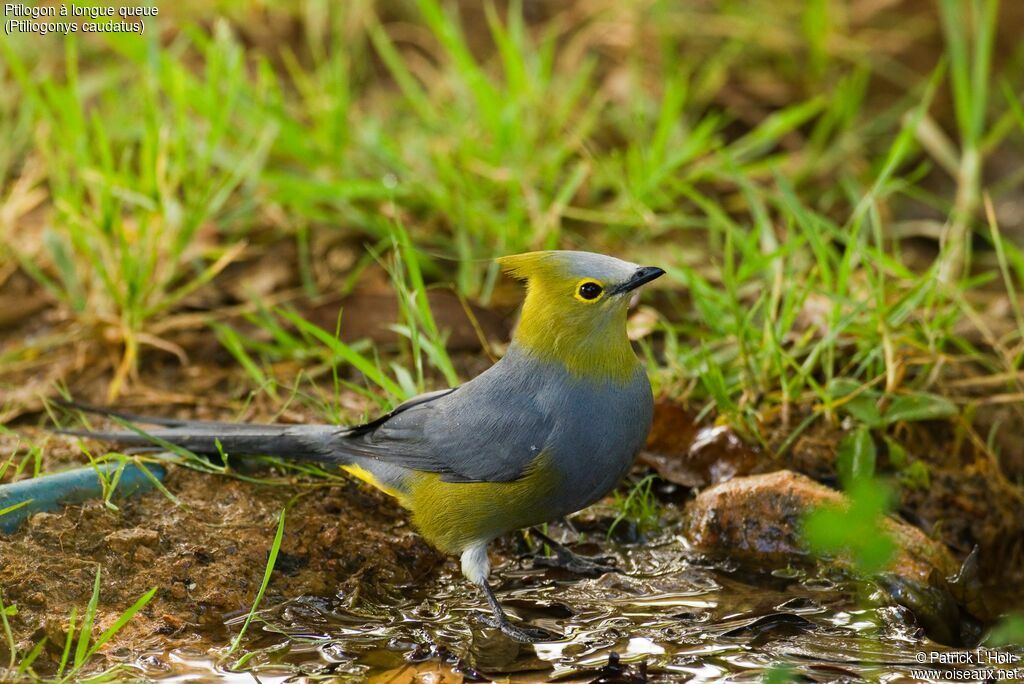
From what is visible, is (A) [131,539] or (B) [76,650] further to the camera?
(A) [131,539]

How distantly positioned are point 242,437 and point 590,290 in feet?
4.22

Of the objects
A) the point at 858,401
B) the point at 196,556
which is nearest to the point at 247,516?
the point at 196,556

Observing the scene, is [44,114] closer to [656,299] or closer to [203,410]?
[203,410]

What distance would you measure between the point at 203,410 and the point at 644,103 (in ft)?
10.3

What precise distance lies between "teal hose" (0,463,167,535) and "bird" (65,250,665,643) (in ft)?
2.47

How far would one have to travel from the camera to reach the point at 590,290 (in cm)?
355

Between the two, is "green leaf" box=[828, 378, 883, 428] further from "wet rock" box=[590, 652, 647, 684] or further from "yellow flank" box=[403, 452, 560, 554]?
"wet rock" box=[590, 652, 647, 684]

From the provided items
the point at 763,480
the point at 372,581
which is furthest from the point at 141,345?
the point at 763,480

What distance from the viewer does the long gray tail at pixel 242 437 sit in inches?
155

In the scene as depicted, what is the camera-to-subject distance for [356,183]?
A: 5.41 meters

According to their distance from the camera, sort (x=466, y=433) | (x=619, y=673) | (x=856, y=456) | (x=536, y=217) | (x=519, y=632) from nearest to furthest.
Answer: (x=619, y=673) → (x=519, y=632) → (x=466, y=433) → (x=856, y=456) → (x=536, y=217)

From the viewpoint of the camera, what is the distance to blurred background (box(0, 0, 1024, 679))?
14.6 ft

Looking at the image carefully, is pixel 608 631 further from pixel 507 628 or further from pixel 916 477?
pixel 916 477

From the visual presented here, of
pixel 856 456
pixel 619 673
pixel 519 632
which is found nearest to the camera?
pixel 619 673
